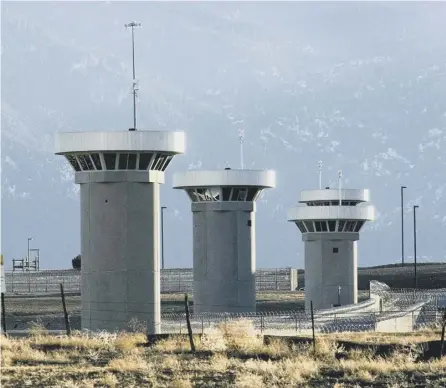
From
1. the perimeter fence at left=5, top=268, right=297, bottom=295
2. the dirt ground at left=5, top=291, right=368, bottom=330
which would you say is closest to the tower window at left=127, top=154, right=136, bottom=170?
the dirt ground at left=5, top=291, right=368, bottom=330

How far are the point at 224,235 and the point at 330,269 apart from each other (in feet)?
51.4

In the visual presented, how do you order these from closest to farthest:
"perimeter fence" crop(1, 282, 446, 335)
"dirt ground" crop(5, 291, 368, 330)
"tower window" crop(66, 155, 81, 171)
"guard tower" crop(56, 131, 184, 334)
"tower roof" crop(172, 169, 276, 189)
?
"guard tower" crop(56, 131, 184, 334)
"tower window" crop(66, 155, 81, 171)
"perimeter fence" crop(1, 282, 446, 335)
"dirt ground" crop(5, 291, 368, 330)
"tower roof" crop(172, 169, 276, 189)

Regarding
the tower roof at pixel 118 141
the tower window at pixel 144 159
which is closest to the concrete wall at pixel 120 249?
the tower window at pixel 144 159

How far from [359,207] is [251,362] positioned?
4384cm

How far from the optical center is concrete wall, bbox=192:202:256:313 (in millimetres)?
65750

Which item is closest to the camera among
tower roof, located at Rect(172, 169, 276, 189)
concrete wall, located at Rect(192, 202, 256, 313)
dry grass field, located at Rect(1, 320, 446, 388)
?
dry grass field, located at Rect(1, 320, 446, 388)

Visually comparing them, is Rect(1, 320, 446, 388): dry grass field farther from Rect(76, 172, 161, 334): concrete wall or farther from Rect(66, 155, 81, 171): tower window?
Rect(66, 155, 81, 171): tower window

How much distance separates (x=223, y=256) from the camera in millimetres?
66062

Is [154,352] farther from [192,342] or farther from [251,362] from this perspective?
[251,362]

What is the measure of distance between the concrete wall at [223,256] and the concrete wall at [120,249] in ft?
62.5

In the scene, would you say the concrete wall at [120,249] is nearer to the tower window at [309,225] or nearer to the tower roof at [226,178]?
the tower roof at [226,178]

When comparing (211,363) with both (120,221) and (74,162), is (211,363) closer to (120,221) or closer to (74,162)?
(120,221)

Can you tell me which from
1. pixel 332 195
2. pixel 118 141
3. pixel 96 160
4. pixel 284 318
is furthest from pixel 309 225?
pixel 118 141

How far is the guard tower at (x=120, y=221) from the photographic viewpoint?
46219 millimetres
